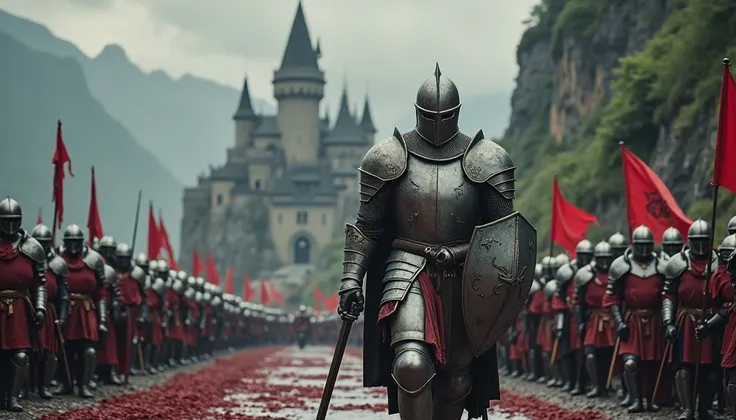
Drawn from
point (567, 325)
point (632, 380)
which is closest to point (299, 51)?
point (567, 325)

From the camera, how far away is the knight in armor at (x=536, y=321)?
2822 centimetres

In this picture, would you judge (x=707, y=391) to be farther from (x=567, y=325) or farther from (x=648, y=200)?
(x=567, y=325)

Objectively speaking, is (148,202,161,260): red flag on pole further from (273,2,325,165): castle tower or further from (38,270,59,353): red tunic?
(273,2,325,165): castle tower

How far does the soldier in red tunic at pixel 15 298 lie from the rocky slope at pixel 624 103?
16.2 metres

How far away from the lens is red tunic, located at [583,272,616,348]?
21.8 meters

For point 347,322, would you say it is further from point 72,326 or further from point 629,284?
point 72,326

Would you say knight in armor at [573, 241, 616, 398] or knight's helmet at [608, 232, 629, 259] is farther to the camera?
knight's helmet at [608, 232, 629, 259]

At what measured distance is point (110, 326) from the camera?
79.5 ft

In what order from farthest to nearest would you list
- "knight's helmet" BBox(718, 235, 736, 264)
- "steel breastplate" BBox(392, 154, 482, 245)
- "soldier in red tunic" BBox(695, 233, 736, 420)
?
"knight's helmet" BBox(718, 235, 736, 264) < "soldier in red tunic" BBox(695, 233, 736, 420) < "steel breastplate" BBox(392, 154, 482, 245)

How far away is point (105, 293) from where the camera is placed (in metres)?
22.5

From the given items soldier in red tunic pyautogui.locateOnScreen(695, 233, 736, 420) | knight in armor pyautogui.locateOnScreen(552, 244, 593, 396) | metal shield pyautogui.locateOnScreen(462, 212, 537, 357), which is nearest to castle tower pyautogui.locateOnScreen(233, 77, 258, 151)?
knight in armor pyautogui.locateOnScreen(552, 244, 593, 396)

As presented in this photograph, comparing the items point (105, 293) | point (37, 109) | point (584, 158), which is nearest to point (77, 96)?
point (37, 109)

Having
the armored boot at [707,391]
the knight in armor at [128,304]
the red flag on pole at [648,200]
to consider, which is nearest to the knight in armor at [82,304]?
the knight in armor at [128,304]

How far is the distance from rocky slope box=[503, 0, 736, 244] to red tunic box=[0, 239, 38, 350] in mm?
16307
